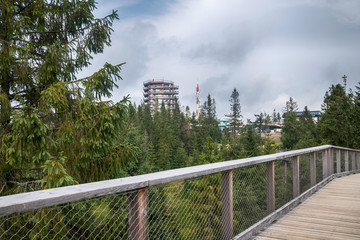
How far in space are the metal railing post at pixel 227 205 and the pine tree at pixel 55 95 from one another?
382 cm

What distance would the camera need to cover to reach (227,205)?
3.27 metres

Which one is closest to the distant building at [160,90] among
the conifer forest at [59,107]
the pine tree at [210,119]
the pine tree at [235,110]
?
the pine tree at [210,119]

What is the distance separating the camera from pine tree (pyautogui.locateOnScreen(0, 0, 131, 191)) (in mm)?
6125

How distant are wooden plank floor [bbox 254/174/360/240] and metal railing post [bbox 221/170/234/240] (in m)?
0.65

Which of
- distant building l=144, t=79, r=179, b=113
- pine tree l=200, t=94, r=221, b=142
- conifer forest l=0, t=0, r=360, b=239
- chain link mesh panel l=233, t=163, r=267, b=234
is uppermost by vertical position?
distant building l=144, t=79, r=179, b=113

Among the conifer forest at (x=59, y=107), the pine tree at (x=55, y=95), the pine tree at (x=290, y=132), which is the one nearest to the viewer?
the conifer forest at (x=59, y=107)

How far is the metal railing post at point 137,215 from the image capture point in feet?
6.84

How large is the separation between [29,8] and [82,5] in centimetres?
138

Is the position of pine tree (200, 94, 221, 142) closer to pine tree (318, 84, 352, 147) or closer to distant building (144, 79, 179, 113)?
distant building (144, 79, 179, 113)

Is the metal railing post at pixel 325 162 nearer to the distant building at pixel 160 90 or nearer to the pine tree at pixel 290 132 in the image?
the pine tree at pixel 290 132

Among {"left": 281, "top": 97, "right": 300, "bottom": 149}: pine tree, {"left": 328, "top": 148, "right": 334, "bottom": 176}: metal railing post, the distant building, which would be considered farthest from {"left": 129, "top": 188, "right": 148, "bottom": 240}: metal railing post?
the distant building

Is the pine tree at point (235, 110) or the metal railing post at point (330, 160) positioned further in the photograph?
the pine tree at point (235, 110)

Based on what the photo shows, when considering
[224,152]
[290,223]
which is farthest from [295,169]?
[224,152]

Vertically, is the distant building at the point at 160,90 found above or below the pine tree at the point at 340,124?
above
